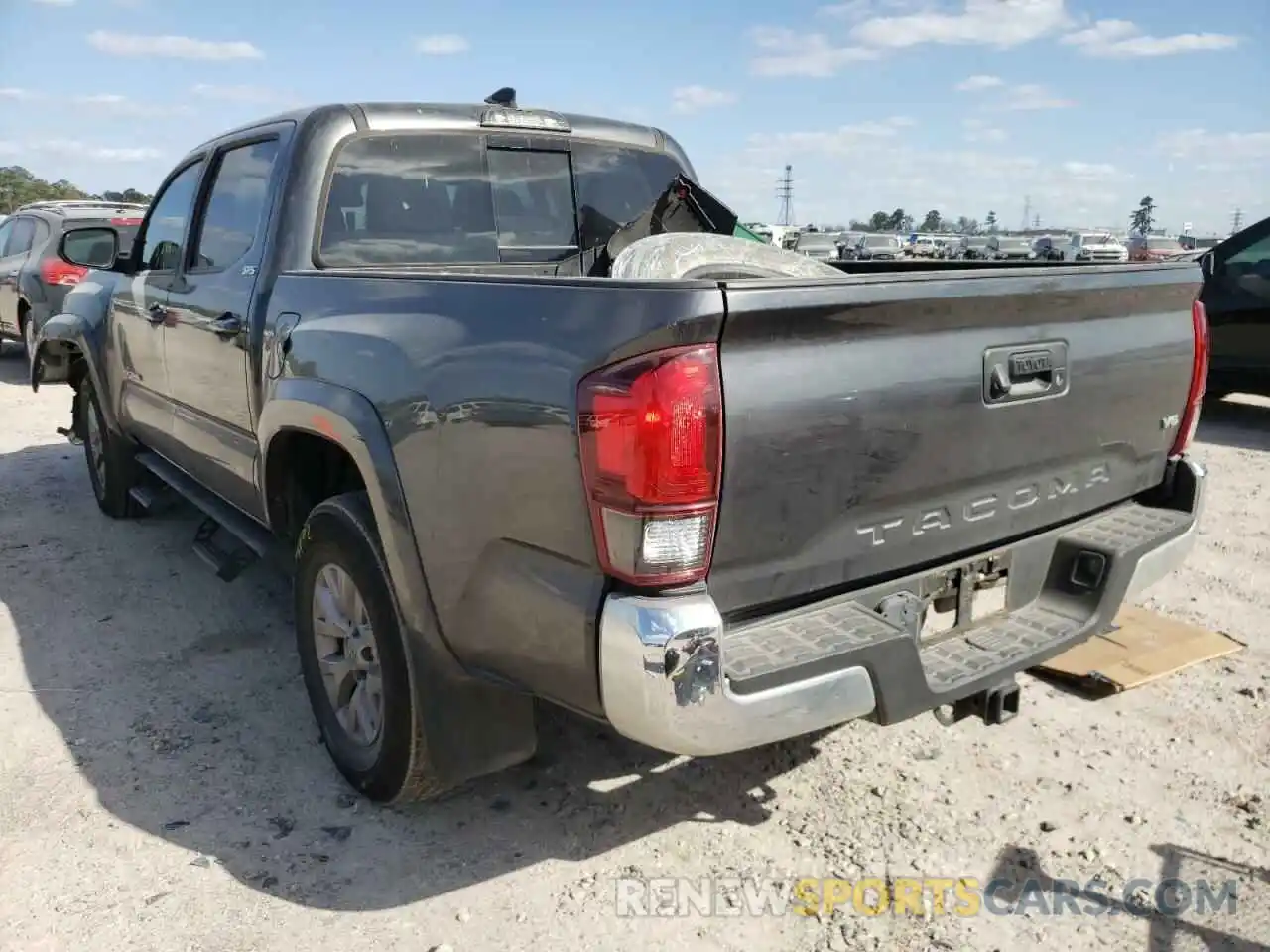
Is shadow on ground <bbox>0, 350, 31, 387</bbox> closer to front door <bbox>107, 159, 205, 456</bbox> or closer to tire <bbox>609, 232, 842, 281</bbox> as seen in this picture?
front door <bbox>107, 159, 205, 456</bbox>

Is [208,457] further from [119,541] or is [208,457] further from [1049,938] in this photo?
[1049,938]

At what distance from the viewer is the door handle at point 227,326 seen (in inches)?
139

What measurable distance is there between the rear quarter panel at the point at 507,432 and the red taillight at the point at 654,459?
4cm

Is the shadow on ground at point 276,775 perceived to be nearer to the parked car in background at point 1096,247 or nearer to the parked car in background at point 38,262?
the parked car in background at point 38,262

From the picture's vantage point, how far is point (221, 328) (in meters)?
3.68

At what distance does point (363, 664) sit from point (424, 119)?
2010 millimetres

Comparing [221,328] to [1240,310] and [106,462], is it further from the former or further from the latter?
[1240,310]

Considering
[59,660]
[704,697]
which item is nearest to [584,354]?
[704,697]

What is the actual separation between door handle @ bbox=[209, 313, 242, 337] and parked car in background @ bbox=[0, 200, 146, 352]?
6939 mm

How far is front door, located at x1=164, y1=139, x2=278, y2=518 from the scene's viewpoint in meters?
3.59

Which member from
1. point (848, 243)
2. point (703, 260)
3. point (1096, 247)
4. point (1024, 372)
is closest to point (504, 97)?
point (703, 260)

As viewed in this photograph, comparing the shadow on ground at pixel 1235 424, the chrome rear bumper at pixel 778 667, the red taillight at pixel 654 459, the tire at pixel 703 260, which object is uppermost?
the tire at pixel 703 260

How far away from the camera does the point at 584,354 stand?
205 centimetres

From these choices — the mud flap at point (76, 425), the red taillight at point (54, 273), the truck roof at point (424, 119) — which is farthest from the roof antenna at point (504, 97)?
the red taillight at point (54, 273)
